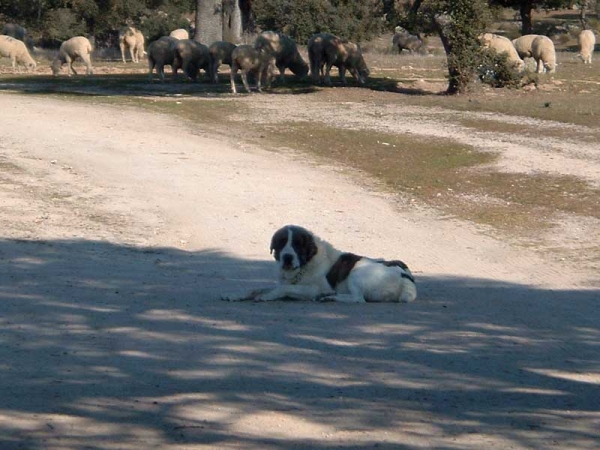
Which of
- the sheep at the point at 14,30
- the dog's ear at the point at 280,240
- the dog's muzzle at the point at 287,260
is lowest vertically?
the dog's muzzle at the point at 287,260

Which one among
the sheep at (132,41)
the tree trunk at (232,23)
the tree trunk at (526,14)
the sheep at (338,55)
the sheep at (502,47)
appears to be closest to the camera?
the sheep at (502,47)

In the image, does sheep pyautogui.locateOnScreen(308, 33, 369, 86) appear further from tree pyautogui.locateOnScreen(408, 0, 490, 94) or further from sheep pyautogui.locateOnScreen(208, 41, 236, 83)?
tree pyautogui.locateOnScreen(408, 0, 490, 94)

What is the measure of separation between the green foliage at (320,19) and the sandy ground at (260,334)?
3705 centimetres

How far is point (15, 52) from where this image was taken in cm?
4547

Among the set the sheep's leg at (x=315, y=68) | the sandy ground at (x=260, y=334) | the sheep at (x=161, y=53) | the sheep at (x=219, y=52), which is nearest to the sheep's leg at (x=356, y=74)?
the sheep's leg at (x=315, y=68)

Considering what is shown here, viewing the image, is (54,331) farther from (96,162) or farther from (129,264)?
(96,162)

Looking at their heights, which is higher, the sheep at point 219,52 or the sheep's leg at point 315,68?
the sheep at point 219,52

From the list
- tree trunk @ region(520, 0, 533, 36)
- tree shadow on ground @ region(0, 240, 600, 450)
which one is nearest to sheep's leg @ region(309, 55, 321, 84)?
tree trunk @ region(520, 0, 533, 36)

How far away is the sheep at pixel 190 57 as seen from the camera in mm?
36500

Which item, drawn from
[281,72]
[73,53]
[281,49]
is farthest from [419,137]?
[73,53]

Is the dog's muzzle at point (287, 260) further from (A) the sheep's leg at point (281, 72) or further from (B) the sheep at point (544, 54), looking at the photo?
(B) the sheep at point (544, 54)

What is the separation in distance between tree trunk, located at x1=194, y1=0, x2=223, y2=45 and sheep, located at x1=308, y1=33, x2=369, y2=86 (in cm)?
695

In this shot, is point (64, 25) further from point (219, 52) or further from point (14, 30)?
point (219, 52)

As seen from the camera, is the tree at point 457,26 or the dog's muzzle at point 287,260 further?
the tree at point 457,26
